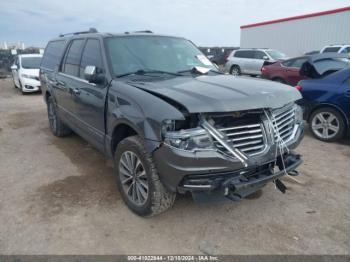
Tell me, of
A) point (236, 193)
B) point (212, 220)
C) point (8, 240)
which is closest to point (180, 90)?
point (236, 193)

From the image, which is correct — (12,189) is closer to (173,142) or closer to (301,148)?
(173,142)

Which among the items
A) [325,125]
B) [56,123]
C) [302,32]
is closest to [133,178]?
[56,123]

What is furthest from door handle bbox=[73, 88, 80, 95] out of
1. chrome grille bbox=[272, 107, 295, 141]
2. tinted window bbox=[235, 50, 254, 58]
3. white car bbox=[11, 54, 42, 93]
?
tinted window bbox=[235, 50, 254, 58]

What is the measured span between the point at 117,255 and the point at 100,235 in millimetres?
362

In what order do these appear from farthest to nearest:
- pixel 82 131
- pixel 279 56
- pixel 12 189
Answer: pixel 279 56 → pixel 82 131 → pixel 12 189

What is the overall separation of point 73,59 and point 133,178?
2528 mm

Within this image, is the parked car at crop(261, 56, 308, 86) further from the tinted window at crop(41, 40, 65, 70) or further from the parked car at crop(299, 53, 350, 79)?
the tinted window at crop(41, 40, 65, 70)

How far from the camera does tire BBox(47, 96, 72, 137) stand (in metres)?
5.98

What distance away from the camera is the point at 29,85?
12.2m

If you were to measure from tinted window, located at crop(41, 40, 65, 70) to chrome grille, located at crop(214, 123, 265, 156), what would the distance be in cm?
397

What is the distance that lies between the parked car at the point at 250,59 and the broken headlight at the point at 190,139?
13.8 metres

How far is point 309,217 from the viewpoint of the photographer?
127 inches

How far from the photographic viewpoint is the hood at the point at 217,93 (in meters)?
2.62

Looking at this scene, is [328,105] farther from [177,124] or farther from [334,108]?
[177,124]
